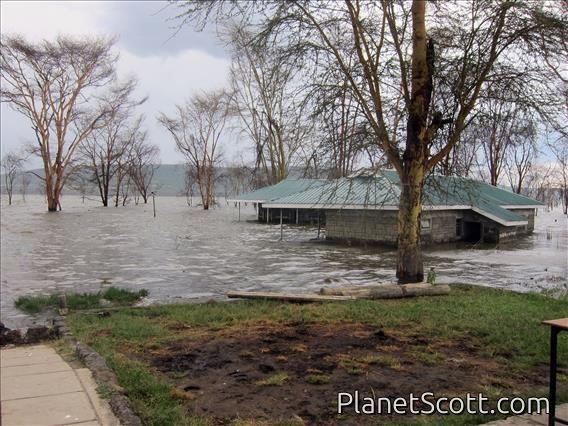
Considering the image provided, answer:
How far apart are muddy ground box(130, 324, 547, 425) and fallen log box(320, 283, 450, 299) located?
10.0 feet

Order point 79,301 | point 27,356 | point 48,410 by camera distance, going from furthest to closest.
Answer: point 79,301
point 27,356
point 48,410

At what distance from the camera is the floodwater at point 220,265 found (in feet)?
45.9

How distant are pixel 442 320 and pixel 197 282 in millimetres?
8053

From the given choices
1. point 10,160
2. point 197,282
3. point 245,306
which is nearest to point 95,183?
point 10,160

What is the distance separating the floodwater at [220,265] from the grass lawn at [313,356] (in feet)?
12.0

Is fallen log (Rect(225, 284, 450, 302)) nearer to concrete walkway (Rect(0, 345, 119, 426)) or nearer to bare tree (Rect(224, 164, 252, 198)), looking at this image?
concrete walkway (Rect(0, 345, 119, 426))

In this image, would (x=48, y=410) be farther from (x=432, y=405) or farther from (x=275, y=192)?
(x=275, y=192)

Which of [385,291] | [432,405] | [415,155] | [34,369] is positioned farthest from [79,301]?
[432,405]

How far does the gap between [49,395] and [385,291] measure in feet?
23.5

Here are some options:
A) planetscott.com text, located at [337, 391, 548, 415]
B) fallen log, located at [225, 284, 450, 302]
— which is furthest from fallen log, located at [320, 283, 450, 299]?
planetscott.com text, located at [337, 391, 548, 415]

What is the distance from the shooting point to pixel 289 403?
183 inches

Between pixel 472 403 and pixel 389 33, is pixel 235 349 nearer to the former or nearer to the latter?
pixel 472 403

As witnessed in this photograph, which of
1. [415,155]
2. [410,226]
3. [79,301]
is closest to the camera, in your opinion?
[79,301]

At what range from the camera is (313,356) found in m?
6.08
